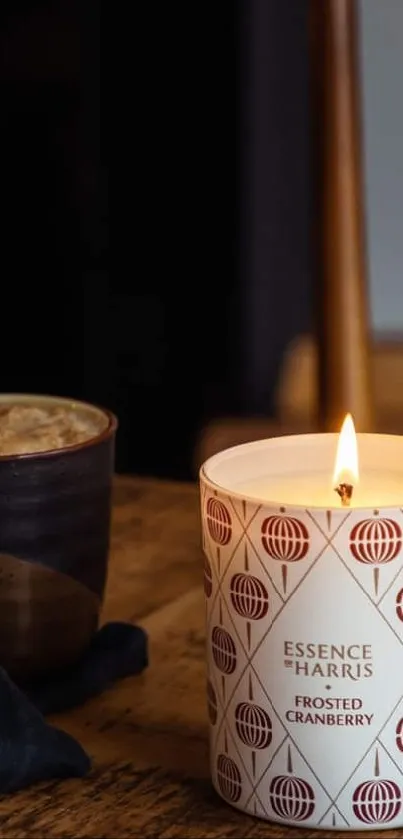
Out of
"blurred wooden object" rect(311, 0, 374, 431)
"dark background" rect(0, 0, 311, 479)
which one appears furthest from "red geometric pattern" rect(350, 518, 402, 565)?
"dark background" rect(0, 0, 311, 479)

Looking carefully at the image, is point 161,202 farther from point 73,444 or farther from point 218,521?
point 218,521

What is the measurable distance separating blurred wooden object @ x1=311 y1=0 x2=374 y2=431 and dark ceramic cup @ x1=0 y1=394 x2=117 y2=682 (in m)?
0.19

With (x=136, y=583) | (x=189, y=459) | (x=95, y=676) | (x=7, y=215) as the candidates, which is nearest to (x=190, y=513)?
→ (x=136, y=583)

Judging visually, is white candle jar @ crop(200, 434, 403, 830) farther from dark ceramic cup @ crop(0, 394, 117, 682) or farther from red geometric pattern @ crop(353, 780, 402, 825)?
dark ceramic cup @ crop(0, 394, 117, 682)

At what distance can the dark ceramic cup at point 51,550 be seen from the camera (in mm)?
630

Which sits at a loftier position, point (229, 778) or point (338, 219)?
point (338, 219)

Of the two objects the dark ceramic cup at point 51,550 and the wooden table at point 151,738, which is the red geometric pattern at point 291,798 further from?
the dark ceramic cup at point 51,550

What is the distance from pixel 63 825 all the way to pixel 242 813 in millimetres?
65

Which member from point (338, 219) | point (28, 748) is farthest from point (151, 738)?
point (338, 219)

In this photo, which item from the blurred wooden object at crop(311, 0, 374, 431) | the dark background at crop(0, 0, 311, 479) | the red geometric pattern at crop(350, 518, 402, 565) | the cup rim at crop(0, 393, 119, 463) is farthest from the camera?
the dark background at crop(0, 0, 311, 479)

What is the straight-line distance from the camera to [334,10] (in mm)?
818

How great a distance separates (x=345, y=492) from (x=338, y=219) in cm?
31

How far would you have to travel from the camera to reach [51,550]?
642 mm

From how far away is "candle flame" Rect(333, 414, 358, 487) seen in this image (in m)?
0.56
